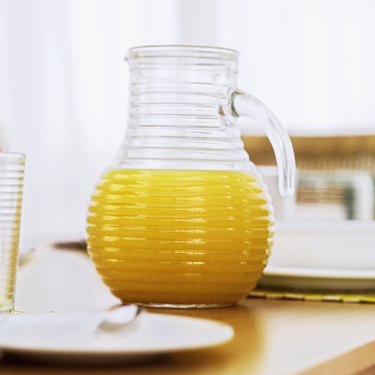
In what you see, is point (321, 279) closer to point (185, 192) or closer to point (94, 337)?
point (185, 192)

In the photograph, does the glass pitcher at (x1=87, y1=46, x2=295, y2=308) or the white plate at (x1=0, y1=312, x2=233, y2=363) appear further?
the glass pitcher at (x1=87, y1=46, x2=295, y2=308)

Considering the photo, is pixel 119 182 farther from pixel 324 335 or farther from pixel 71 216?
pixel 71 216

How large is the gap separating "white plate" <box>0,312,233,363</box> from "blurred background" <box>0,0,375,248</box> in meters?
1.83

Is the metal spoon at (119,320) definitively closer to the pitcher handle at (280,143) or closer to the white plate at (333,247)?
the pitcher handle at (280,143)

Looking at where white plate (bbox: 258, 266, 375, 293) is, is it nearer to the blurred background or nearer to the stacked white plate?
the stacked white plate

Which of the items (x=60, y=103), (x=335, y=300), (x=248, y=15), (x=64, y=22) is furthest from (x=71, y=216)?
(x=335, y=300)

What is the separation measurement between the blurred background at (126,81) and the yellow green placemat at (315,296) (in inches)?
59.1

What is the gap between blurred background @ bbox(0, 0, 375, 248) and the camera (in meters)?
2.68

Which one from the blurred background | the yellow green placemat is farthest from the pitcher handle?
the blurred background

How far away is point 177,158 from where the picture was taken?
750mm

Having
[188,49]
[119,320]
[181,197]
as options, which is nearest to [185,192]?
[181,197]

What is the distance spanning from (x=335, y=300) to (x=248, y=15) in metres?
3.33

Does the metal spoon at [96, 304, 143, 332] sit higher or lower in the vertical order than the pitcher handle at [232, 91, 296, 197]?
lower

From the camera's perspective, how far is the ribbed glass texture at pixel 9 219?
26.2 inches
